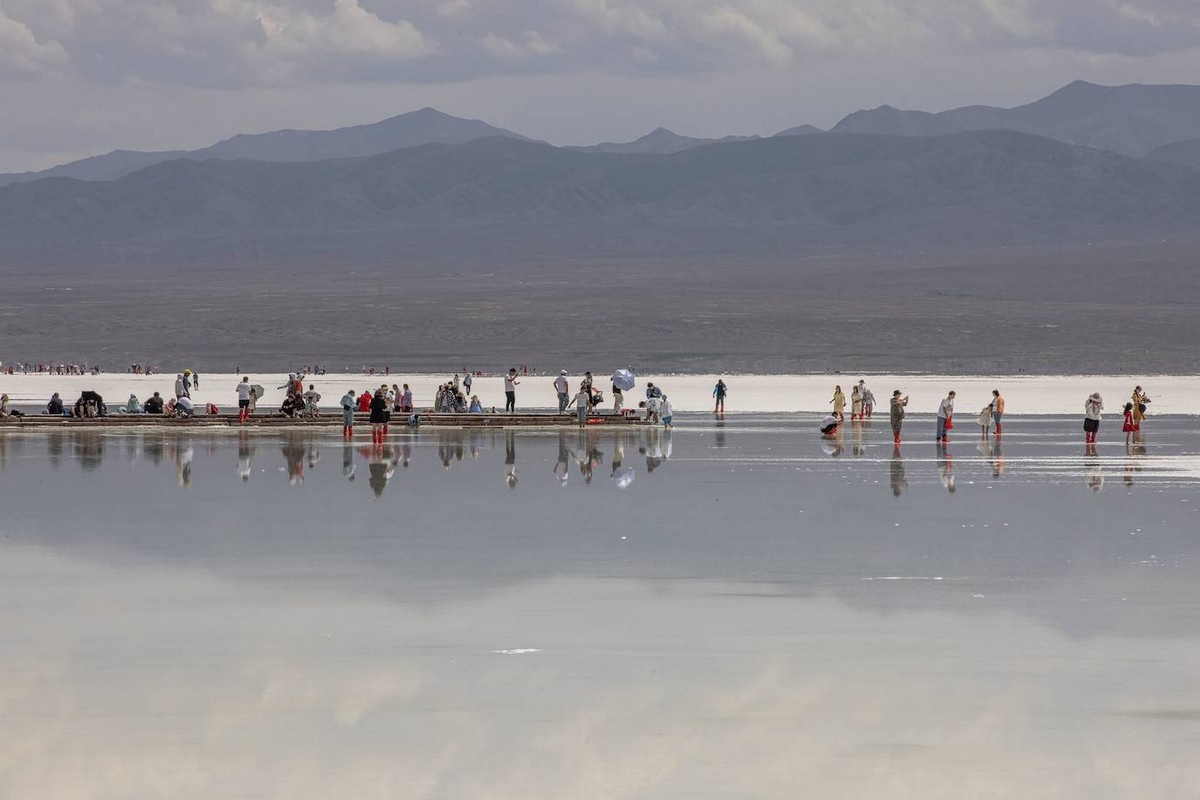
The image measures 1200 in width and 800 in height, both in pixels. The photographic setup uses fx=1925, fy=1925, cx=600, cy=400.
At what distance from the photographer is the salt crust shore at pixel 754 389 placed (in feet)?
226

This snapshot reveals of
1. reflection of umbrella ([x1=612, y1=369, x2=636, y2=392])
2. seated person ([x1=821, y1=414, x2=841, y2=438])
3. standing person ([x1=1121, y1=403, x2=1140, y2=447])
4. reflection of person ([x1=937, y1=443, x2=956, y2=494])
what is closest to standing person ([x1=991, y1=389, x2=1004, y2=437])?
standing person ([x1=1121, y1=403, x2=1140, y2=447])

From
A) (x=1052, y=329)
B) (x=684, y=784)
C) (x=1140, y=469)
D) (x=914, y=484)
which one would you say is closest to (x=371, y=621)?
(x=684, y=784)

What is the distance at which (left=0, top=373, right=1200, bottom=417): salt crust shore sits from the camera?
226ft

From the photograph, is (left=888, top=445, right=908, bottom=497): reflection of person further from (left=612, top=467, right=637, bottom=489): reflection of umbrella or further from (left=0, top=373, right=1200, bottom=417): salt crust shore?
(left=0, top=373, right=1200, bottom=417): salt crust shore

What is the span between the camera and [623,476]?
110ft

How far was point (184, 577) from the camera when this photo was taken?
778 inches

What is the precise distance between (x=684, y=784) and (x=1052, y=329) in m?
131

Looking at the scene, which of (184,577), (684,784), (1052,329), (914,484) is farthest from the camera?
(1052,329)

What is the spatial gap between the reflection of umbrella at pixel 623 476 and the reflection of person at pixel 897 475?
4.40 meters

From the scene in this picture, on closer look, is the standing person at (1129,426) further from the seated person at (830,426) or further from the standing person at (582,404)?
the standing person at (582,404)

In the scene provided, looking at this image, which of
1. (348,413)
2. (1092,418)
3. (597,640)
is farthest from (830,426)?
(597,640)

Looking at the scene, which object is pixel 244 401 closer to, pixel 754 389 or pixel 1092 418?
pixel 1092 418

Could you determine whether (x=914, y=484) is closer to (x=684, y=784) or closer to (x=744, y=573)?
(x=744, y=573)

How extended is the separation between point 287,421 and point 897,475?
73.3 ft
